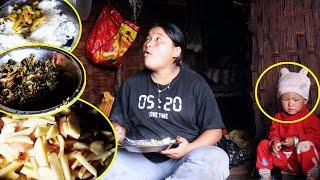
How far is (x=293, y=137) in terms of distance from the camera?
2.46 m

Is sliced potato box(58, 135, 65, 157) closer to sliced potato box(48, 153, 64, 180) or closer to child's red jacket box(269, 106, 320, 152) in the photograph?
sliced potato box(48, 153, 64, 180)

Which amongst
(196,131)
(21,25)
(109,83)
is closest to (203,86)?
(196,131)

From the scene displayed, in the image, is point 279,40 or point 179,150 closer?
point 179,150

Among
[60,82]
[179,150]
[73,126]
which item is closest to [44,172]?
[73,126]

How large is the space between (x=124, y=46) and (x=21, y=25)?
6.60 ft

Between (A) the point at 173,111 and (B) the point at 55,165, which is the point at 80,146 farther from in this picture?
(A) the point at 173,111

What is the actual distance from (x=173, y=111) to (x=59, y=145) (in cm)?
84

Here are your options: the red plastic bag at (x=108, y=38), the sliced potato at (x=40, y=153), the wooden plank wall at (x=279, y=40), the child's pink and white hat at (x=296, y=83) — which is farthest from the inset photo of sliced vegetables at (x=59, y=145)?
the red plastic bag at (x=108, y=38)

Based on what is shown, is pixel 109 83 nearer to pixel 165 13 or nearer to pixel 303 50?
pixel 165 13

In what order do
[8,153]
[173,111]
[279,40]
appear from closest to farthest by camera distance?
[8,153] → [173,111] → [279,40]

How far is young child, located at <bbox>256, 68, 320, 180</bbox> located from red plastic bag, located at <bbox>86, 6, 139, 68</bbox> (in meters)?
1.25

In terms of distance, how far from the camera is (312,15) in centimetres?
253

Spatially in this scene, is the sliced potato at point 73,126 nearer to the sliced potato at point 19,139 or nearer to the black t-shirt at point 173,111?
the sliced potato at point 19,139

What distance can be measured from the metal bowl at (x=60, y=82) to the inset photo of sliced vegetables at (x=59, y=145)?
50 millimetres
